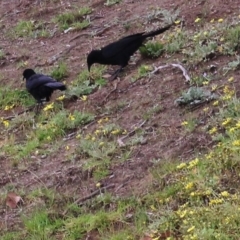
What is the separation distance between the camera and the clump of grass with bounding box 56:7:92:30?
33.7 ft

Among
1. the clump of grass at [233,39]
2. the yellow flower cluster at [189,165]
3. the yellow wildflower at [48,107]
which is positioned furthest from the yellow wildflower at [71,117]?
the yellow flower cluster at [189,165]

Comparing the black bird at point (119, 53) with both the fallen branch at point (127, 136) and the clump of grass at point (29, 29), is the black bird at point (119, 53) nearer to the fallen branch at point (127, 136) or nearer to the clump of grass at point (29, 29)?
the fallen branch at point (127, 136)

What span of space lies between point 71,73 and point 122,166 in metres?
2.98

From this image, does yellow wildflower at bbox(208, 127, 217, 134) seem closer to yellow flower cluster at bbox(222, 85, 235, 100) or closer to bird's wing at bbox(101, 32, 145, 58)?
yellow flower cluster at bbox(222, 85, 235, 100)

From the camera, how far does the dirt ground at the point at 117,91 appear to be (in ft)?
19.6

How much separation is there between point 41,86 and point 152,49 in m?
1.45

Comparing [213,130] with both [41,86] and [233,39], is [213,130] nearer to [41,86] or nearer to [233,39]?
[233,39]

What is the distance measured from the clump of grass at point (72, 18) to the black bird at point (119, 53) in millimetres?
1907

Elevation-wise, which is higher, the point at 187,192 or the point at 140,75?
the point at 187,192

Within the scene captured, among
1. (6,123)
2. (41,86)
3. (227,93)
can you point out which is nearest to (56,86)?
(41,86)

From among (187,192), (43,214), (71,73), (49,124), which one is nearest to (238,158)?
(187,192)

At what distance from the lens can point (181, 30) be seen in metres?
8.73

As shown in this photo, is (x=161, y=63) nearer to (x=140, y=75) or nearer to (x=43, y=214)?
(x=140, y=75)

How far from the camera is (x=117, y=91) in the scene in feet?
25.7
